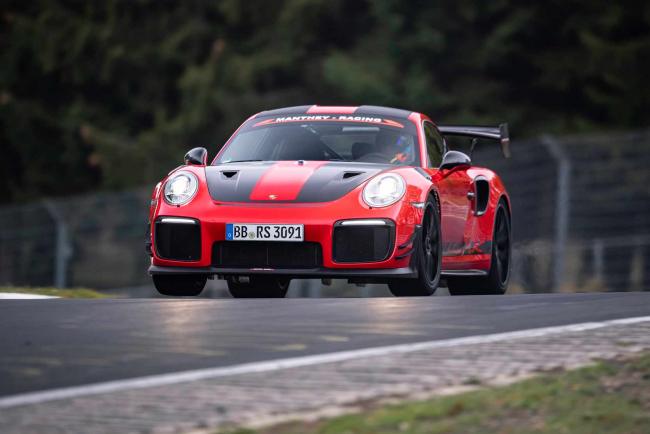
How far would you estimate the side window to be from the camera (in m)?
11.9

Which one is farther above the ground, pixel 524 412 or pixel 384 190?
pixel 384 190

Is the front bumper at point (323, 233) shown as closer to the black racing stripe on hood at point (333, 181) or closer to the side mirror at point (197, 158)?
the black racing stripe on hood at point (333, 181)

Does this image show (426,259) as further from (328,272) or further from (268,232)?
(268,232)

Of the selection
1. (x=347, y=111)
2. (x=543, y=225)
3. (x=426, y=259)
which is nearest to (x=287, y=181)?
(x=426, y=259)

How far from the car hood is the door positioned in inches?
24.7

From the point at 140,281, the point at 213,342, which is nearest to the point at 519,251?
the point at 140,281

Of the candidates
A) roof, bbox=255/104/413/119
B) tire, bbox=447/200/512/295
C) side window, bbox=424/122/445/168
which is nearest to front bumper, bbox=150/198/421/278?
side window, bbox=424/122/445/168

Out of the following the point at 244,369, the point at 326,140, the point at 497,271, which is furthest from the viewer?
the point at 497,271

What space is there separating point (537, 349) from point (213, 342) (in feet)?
4.51

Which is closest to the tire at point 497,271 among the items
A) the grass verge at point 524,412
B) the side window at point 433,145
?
the side window at point 433,145

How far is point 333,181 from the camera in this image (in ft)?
34.7

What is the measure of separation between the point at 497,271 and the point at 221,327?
5165 millimetres

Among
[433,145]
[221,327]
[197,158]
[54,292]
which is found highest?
[433,145]

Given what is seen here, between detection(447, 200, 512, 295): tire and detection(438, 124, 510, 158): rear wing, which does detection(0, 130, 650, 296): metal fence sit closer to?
detection(438, 124, 510, 158): rear wing
